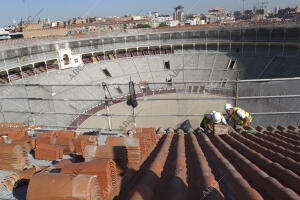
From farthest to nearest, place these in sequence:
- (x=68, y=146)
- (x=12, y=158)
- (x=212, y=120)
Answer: (x=212, y=120) → (x=68, y=146) → (x=12, y=158)

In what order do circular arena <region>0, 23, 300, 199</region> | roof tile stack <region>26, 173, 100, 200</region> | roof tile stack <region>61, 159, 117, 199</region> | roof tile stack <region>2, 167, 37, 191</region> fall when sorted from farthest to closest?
roof tile stack <region>2, 167, 37, 191</region>, circular arena <region>0, 23, 300, 199</region>, roof tile stack <region>61, 159, 117, 199</region>, roof tile stack <region>26, 173, 100, 200</region>

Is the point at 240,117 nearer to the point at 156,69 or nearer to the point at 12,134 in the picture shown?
the point at 12,134

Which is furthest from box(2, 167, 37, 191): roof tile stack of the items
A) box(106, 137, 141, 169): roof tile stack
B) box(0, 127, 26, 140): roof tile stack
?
box(0, 127, 26, 140): roof tile stack

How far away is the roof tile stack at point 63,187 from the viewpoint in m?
2.14

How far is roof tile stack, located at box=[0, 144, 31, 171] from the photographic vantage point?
12.4 feet

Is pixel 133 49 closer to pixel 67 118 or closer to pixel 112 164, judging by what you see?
pixel 67 118

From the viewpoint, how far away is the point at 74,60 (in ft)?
89.5

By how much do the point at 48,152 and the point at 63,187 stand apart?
2.56 metres

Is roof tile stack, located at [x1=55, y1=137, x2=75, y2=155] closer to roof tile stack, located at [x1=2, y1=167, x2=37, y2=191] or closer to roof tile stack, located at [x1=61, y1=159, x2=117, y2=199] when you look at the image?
roof tile stack, located at [x1=2, y1=167, x2=37, y2=191]

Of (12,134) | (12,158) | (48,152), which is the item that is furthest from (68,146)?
(12,134)

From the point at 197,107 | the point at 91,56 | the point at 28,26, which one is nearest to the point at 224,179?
the point at 197,107

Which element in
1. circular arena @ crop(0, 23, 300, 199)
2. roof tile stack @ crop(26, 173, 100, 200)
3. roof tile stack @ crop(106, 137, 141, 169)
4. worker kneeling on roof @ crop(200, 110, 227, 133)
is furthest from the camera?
worker kneeling on roof @ crop(200, 110, 227, 133)

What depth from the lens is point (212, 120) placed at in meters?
6.65

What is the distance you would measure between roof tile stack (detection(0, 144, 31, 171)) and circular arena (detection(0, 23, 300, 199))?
0.61 m
